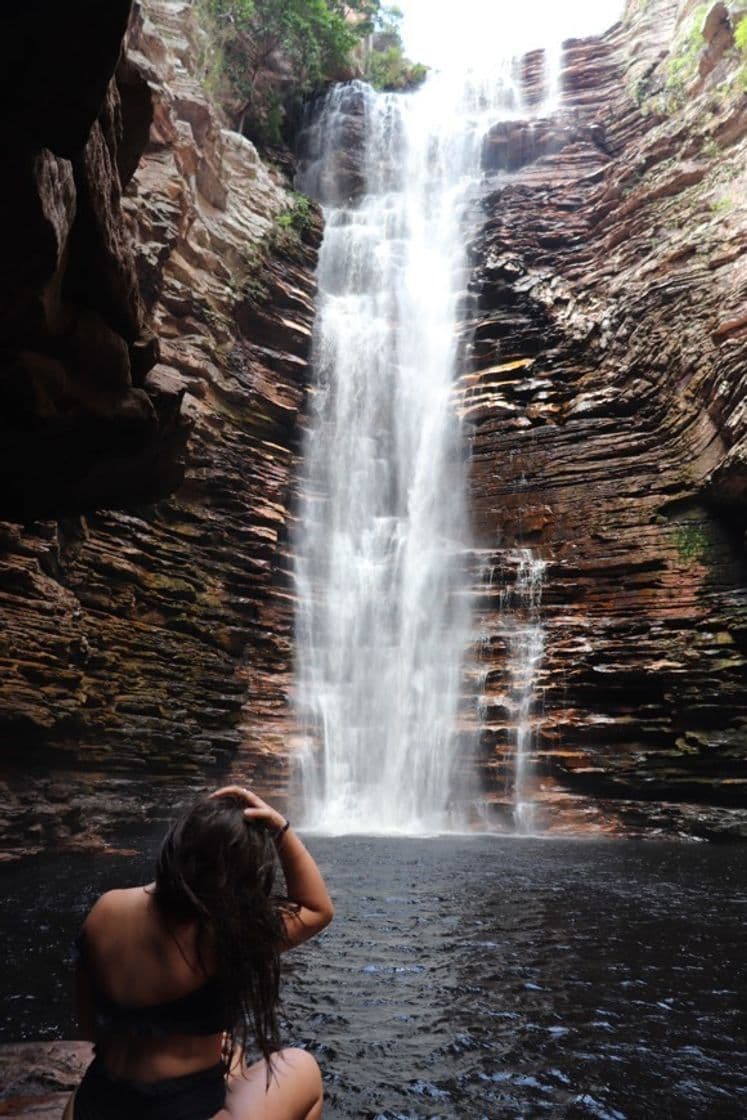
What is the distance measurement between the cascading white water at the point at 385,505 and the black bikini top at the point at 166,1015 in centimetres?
1283

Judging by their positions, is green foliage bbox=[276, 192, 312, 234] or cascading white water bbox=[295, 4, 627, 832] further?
green foliage bbox=[276, 192, 312, 234]

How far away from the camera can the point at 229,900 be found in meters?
1.83

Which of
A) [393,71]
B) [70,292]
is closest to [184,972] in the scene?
[70,292]

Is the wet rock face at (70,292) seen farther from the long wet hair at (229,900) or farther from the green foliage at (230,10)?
the green foliage at (230,10)

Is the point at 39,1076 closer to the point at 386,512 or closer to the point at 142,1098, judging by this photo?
the point at 142,1098

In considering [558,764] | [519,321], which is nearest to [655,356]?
[519,321]

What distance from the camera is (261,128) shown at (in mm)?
25203

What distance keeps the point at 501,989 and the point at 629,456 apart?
13489mm

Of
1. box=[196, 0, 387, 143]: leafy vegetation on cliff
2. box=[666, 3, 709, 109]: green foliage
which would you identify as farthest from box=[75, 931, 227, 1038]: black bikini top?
box=[196, 0, 387, 143]: leafy vegetation on cliff

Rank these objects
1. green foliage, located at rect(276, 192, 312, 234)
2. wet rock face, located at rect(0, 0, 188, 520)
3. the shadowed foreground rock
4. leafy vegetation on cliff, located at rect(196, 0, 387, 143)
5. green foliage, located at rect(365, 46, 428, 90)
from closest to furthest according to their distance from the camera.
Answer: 1. the shadowed foreground rock
2. wet rock face, located at rect(0, 0, 188, 520)
3. green foliage, located at rect(276, 192, 312, 234)
4. leafy vegetation on cliff, located at rect(196, 0, 387, 143)
5. green foliage, located at rect(365, 46, 428, 90)

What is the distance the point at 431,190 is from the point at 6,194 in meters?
24.6

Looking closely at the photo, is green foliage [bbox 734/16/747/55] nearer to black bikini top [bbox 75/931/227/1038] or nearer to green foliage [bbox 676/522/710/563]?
green foliage [bbox 676/522/710/563]

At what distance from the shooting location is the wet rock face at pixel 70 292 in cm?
298

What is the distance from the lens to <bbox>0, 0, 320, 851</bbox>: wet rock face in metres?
5.36
